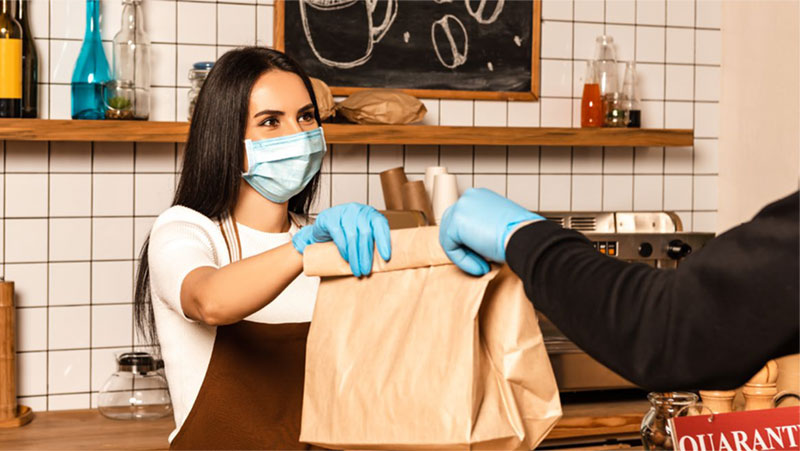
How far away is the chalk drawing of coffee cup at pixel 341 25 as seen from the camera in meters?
2.32

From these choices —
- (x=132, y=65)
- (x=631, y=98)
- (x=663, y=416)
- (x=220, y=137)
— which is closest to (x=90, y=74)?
(x=132, y=65)

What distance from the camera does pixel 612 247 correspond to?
7.41ft

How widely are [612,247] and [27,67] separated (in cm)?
150

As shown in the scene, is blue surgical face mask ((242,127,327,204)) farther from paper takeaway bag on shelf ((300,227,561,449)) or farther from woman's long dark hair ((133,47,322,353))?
paper takeaway bag on shelf ((300,227,561,449))

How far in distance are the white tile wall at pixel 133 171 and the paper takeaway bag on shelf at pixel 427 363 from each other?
1.33 metres

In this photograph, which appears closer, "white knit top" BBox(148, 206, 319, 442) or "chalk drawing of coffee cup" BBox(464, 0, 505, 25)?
"white knit top" BBox(148, 206, 319, 442)

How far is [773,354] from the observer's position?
73cm

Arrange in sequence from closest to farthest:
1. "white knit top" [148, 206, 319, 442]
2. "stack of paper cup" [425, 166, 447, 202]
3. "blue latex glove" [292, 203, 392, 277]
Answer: "blue latex glove" [292, 203, 392, 277]
"white knit top" [148, 206, 319, 442]
"stack of paper cup" [425, 166, 447, 202]

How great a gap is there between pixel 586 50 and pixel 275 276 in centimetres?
164

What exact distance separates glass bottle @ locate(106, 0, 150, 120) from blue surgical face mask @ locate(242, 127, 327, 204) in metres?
0.69

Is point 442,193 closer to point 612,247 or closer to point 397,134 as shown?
point 397,134

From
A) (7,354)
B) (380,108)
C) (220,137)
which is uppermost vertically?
(380,108)

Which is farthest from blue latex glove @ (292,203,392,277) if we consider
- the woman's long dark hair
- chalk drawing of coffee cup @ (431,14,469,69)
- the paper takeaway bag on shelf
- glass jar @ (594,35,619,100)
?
glass jar @ (594,35,619,100)

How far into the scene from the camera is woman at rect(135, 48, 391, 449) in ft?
4.76
